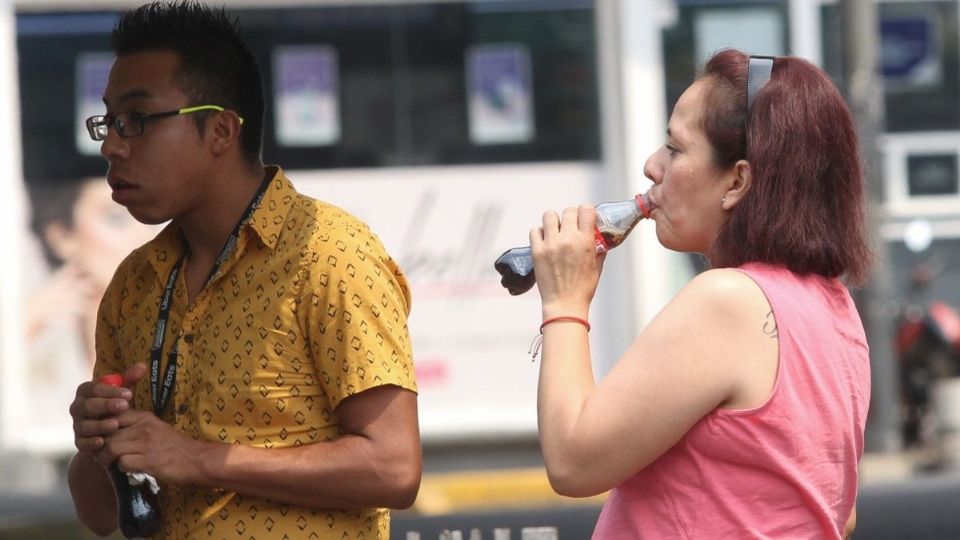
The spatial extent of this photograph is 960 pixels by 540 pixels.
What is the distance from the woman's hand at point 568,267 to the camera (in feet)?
6.77

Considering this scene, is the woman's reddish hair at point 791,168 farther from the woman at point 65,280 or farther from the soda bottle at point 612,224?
the woman at point 65,280

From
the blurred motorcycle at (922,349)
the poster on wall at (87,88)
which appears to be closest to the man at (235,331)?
the poster on wall at (87,88)

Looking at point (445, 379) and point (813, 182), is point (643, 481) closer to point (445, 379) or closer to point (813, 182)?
point (813, 182)

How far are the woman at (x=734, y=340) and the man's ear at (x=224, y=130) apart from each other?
2.39ft

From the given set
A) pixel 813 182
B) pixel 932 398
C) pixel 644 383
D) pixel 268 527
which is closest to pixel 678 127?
pixel 813 182

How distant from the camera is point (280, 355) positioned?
7.86 ft

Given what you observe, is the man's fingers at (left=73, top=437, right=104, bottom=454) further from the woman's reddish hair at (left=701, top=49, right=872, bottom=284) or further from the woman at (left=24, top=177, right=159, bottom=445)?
the woman at (left=24, top=177, right=159, bottom=445)

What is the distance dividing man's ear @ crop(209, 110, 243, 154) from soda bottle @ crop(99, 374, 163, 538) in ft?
1.50

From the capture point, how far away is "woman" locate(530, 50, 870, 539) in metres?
1.96

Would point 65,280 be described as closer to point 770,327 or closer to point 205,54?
point 205,54

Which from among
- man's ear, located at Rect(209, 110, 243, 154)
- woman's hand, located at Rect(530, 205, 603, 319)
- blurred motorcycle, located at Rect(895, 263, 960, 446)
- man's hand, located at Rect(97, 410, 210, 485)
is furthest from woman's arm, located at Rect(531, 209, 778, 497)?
blurred motorcycle, located at Rect(895, 263, 960, 446)

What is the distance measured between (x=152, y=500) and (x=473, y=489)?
14.9ft

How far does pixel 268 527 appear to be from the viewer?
2.38 meters

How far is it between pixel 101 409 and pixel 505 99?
6545 mm
